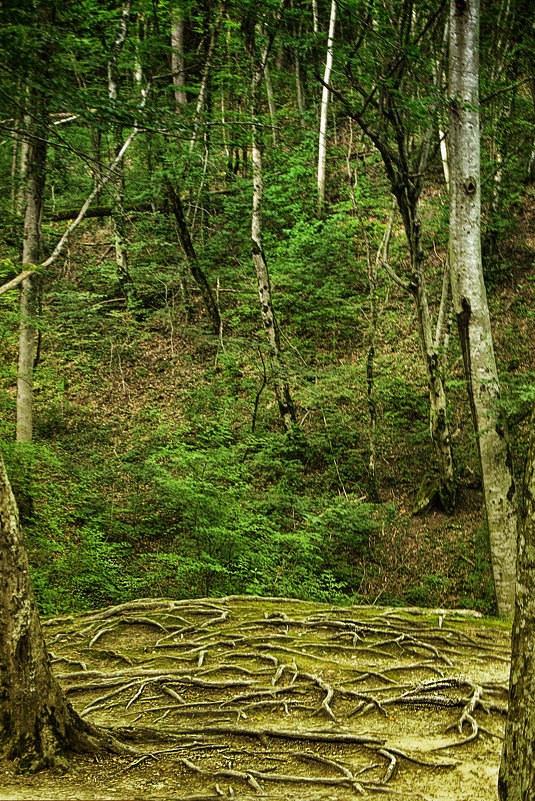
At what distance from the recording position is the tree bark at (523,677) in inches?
85.7

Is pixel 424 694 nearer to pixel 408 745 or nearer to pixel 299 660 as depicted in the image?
pixel 408 745

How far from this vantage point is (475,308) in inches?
301

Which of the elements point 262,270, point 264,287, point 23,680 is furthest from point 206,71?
point 23,680

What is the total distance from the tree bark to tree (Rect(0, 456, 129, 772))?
2290mm

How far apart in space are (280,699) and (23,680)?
7.99 feet

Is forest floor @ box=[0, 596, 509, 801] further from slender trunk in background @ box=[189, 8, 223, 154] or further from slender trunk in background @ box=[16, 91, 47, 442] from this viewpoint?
slender trunk in background @ box=[189, 8, 223, 154]

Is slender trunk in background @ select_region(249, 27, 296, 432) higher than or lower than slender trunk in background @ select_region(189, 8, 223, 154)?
lower

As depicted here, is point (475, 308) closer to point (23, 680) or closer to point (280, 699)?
point (280, 699)

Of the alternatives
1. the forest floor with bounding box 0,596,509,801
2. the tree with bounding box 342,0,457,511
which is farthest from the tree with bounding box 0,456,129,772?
the tree with bounding box 342,0,457,511

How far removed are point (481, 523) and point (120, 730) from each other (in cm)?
928

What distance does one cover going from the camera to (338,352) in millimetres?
16156

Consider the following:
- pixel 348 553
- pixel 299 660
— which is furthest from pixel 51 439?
pixel 299 660

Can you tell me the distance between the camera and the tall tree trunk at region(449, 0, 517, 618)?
757 cm

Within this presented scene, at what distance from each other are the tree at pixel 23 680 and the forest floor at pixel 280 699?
0.14 meters
